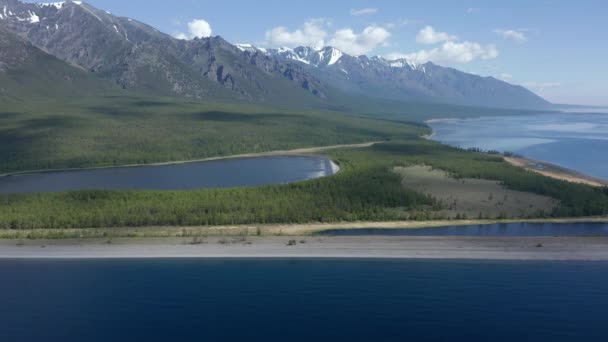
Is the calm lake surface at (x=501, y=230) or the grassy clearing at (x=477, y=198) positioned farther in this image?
the grassy clearing at (x=477, y=198)

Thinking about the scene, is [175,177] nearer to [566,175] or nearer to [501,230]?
[501,230]

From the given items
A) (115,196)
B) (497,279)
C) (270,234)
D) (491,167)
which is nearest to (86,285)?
(270,234)

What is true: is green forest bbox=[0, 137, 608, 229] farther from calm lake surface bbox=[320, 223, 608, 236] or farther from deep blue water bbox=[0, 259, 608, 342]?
deep blue water bbox=[0, 259, 608, 342]

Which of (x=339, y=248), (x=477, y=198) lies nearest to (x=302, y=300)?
(x=339, y=248)

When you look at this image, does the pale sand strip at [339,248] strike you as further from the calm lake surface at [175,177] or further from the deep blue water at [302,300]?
the calm lake surface at [175,177]

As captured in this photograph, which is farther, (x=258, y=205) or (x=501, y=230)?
(x=258, y=205)

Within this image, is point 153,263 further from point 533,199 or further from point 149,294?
point 533,199

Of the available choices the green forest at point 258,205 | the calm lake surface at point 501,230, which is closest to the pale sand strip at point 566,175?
the green forest at point 258,205
